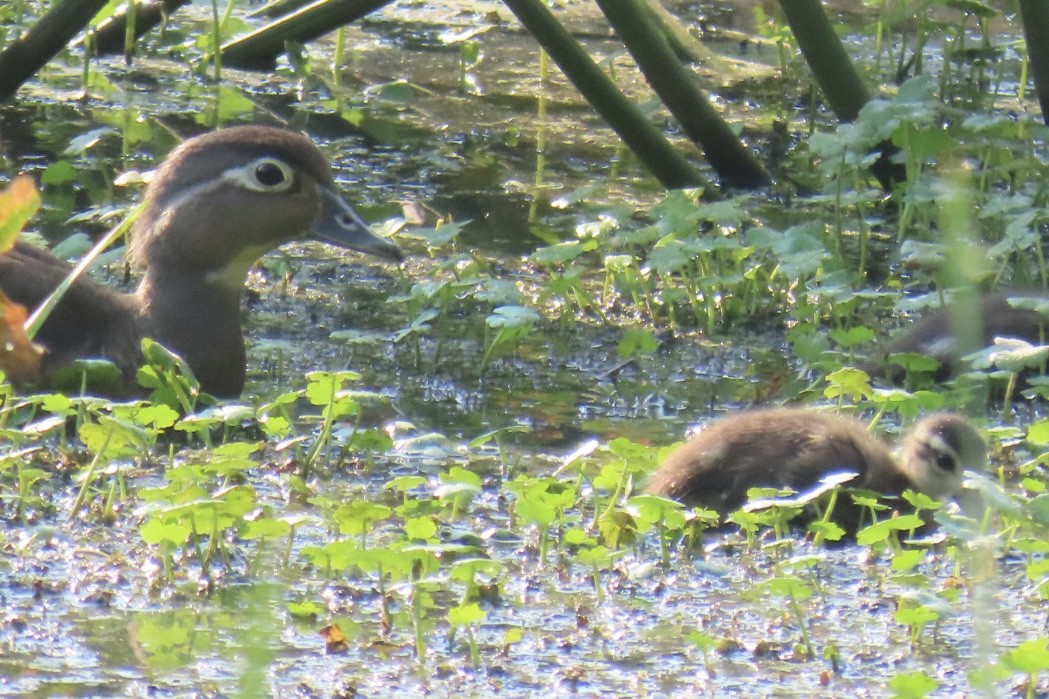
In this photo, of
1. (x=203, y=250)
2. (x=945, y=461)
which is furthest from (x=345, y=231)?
(x=945, y=461)

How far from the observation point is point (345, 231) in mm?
5898

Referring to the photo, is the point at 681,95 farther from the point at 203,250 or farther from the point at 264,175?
the point at 203,250

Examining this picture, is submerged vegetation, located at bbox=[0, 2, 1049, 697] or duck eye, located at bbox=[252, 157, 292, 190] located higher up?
duck eye, located at bbox=[252, 157, 292, 190]

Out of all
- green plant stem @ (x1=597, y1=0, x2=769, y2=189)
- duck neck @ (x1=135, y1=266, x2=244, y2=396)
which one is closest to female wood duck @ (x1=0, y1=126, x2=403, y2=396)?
duck neck @ (x1=135, y1=266, x2=244, y2=396)

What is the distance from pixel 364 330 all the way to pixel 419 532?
2.24 meters

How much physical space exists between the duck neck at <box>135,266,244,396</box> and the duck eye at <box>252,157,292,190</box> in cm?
35

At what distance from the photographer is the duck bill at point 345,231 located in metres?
5.88

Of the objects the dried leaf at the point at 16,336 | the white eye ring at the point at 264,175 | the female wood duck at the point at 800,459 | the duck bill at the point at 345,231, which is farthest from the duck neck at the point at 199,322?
the dried leaf at the point at 16,336

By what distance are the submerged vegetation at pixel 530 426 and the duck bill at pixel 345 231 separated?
0.16m

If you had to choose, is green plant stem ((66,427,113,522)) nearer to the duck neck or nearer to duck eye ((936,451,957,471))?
the duck neck

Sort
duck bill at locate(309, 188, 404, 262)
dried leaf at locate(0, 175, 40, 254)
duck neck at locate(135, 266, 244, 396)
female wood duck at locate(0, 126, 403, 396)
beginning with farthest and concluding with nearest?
duck bill at locate(309, 188, 404, 262) < duck neck at locate(135, 266, 244, 396) < female wood duck at locate(0, 126, 403, 396) < dried leaf at locate(0, 175, 40, 254)

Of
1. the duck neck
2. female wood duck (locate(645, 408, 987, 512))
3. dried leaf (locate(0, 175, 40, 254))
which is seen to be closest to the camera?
dried leaf (locate(0, 175, 40, 254))

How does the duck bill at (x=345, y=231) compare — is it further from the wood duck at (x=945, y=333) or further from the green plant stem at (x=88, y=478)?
the green plant stem at (x=88, y=478)

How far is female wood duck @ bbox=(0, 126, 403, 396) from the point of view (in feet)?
16.8
